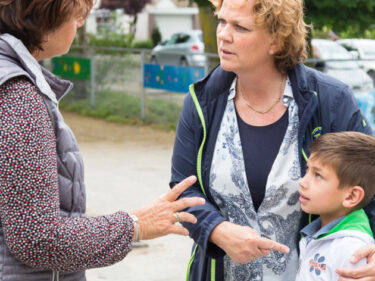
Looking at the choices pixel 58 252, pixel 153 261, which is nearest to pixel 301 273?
Result: pixel 58 252

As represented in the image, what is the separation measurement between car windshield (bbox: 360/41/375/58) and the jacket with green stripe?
617 inches

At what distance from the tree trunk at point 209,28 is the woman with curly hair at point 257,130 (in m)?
8.37

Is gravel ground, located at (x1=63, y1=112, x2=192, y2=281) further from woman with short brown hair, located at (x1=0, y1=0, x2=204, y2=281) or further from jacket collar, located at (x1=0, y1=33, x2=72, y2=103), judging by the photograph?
jacket collar, located at (x1=0, y1=33, x2=72, y2=103)

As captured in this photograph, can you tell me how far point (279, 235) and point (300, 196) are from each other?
0.18 m

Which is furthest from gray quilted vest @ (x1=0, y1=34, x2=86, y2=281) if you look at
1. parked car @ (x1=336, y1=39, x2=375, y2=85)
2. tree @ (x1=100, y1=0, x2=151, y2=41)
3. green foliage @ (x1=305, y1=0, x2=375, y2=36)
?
tree @ (x1=100, y1=0, x2=151, y2=41)

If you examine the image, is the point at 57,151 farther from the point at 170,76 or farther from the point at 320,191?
the point at 170,76

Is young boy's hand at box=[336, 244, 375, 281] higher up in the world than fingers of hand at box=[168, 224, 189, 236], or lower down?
lower down

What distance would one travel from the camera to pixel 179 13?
166 ft

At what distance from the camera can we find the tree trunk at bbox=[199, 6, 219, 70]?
11.1m

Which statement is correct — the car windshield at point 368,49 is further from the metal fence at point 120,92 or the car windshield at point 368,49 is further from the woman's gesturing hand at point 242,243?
the woman's gesturing hand at point 242,243

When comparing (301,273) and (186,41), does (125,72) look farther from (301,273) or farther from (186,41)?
(301,273)

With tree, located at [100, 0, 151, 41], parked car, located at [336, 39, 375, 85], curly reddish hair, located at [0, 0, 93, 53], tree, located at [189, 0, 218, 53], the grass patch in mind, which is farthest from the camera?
tree, located at [100, 0, 151, 41]

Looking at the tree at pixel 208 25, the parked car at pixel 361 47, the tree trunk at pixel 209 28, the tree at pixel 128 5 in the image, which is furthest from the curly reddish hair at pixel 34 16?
the tree at pixel 128 5

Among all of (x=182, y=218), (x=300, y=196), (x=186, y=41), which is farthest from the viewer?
(x=186, y=41)
